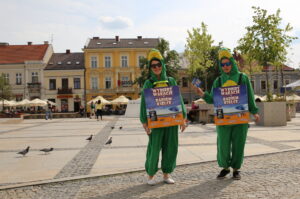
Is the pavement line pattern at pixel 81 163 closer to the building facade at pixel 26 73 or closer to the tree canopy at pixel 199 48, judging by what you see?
the tree canopy at pixel 199 48

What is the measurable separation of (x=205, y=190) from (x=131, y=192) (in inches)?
38.6

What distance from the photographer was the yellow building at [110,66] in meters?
50.2

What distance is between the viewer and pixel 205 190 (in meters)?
4.51

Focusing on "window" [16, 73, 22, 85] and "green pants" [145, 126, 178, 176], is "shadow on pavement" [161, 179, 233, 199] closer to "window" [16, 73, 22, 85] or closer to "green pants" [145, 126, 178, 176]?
"green pants" [145, 126, 178, 176]

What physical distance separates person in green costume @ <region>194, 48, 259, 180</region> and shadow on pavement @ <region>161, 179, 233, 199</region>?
26 centimetres

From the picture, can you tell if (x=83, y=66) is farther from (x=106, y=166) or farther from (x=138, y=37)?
(x=106, y=166)

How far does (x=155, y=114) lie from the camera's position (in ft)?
16.4

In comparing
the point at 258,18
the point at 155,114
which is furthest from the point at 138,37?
the point at 155,114

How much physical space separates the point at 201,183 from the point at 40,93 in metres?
48.2

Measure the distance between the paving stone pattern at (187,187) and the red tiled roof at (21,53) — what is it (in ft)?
157

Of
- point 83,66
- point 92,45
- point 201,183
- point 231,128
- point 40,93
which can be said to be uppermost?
point 92,45

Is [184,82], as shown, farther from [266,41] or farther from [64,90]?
[266,41]

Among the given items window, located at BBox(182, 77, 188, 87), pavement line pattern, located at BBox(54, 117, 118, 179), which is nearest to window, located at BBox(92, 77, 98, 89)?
window, located at BBox(182, 77, 188, 87)

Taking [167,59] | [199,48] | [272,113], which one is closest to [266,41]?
[272,113]
